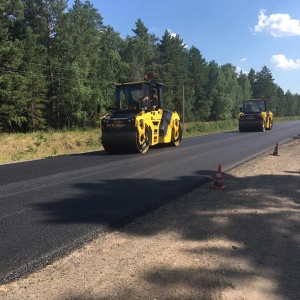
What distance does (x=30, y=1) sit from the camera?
134 feet

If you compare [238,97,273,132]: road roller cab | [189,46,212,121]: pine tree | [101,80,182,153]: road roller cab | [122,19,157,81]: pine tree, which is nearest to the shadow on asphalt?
[101,80,182,153]: road roller cab

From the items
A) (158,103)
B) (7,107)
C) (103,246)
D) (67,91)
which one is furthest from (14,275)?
(67,91)

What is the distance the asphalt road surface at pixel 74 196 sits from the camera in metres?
4.16

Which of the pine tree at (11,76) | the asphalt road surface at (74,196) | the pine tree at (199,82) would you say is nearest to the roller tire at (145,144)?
the asphalt road surface at (74,196)

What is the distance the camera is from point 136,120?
500 inches

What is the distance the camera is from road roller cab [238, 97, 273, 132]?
27.6m

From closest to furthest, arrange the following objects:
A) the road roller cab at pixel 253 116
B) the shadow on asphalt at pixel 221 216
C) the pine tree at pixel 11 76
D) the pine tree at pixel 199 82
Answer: the shadow on asphalt at pixel 221 216 → the road roller cab at pixel 253 116 → the pine tree at pixel 11 76 → the pine tree at pixel 199 82

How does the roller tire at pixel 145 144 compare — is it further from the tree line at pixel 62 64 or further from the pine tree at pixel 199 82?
the pine tree at pixel 199 82

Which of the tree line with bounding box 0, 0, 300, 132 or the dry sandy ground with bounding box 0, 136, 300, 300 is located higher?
the tree line with bounding box 0, 0, 300, 132

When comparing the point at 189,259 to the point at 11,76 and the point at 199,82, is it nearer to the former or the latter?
the point at 11,76

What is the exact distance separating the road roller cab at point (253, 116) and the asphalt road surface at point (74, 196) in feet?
56.3

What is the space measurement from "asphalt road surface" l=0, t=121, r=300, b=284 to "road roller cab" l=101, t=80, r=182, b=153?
134 centimetres

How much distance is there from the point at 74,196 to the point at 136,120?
21.6 ft

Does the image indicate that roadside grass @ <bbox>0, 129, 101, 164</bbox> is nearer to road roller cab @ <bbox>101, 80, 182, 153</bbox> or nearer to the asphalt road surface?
road roller cab @ <bbox>101, 80, 182, 153</bbox>
